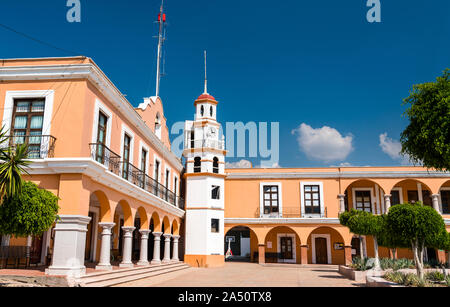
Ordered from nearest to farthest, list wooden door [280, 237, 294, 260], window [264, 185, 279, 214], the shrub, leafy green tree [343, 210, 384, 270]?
the shrub
leafy green tree [343, 210, 384, 270]
window [264, 185, 279, 214]
wooden door [280, 237, 294, 260]

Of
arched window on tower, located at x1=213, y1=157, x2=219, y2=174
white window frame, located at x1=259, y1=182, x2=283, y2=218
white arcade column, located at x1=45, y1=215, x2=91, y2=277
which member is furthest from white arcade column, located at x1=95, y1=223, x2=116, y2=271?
white window frame, located at x1=259, y1=182, x2=283, y2=218

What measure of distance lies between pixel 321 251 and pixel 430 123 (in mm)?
17676

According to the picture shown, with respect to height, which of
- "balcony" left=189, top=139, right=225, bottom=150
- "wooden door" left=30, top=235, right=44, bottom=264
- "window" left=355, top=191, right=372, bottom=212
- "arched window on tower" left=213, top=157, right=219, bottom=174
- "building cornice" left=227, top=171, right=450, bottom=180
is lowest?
"wooden door" left=30, top=235, right=44, bottom=264

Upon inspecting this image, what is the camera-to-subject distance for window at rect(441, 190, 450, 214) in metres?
25.6

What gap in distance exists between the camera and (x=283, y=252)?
26719 millimetres

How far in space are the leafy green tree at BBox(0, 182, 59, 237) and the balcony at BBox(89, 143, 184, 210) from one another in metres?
2.86

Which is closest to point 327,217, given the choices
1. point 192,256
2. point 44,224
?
point 192,256

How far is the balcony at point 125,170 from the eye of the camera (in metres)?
12.4

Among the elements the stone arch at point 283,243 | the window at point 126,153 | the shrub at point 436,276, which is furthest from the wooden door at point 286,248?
the window at point 126,153

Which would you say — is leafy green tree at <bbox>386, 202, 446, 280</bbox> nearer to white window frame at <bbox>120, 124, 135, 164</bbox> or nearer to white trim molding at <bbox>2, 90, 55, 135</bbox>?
white window frame at <bbox>120, 124, 135, 164</bbox>

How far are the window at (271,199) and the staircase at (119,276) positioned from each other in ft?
32.2

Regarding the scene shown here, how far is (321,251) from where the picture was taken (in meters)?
26.3
